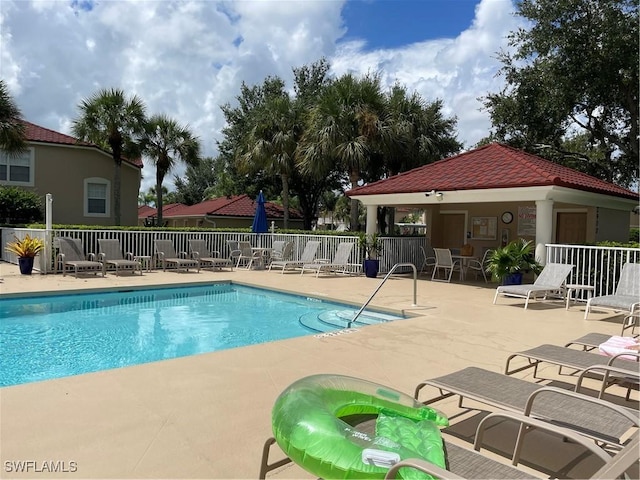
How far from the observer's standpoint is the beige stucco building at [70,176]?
834 inches

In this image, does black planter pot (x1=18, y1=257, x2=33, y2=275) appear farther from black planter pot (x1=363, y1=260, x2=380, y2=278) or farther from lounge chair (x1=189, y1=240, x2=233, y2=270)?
black planter pot (x1=363, y1=260, x2=380, y2=278)

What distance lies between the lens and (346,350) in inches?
226

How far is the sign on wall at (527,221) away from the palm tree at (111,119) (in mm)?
15887

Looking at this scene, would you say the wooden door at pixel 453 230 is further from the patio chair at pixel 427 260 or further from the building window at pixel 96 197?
the building window at pixel 96 197

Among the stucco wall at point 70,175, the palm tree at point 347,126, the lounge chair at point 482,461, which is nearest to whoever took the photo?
the lounge chair at point 482,461

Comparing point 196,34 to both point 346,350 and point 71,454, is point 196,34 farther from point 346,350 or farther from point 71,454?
point 71,454

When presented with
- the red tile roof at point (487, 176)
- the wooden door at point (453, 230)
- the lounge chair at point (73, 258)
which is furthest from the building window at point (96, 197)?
the wooden door at point (453, 230)

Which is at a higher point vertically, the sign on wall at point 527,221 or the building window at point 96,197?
the building window at point 96,197

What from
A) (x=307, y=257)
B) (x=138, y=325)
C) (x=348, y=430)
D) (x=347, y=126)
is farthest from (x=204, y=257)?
(x=348, y=430)

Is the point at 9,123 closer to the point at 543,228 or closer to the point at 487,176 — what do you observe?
the point at 487,176

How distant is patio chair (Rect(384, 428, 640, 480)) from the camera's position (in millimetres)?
1813

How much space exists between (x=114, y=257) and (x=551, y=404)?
1281 cm

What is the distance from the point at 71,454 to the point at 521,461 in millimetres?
2916

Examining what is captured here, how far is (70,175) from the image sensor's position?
22141mm
